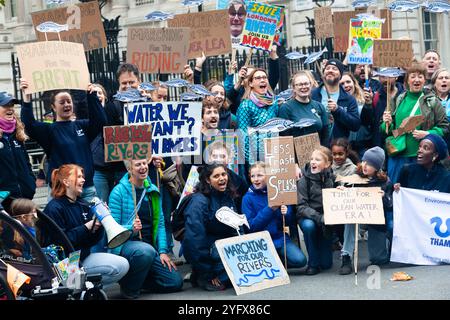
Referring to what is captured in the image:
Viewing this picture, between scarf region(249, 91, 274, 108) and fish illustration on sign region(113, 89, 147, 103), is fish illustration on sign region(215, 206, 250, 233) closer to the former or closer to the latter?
fish illustration on sign region(113, 89, 147, 103)

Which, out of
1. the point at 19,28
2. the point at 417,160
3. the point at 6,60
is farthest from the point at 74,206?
the point at 19,28

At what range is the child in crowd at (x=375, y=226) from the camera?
36.2 ft

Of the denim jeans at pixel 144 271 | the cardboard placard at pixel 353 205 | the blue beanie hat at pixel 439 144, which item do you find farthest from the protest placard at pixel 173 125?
the blue beanie hat at pixel 439 144

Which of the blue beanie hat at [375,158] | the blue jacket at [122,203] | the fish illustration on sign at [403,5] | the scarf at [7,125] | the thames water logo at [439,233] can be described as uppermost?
the fish illustration on sign at [403,5]

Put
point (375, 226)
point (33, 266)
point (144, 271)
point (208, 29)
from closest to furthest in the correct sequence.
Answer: point (33, 266), point (144, 271), point (375, 226), point (208, 29)

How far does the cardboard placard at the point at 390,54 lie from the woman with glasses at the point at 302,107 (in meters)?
1.20

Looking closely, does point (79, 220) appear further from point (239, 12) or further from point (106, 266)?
point (239, 12)

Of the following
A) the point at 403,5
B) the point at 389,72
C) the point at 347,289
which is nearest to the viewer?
the point at 347,289

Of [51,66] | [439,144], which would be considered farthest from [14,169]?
[439,144]

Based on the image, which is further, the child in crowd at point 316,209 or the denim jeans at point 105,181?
the denim jeans at point 105,181

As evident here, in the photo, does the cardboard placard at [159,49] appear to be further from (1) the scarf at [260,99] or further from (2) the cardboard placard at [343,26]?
(2) the cardboard placard at [343,26]

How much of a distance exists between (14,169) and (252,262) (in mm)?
2389

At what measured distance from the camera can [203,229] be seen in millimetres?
10633

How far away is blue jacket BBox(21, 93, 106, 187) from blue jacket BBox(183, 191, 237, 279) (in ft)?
3.36
